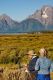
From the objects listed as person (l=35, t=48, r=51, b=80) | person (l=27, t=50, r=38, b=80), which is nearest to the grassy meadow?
person (l=27, t=50, r=38, b=80)

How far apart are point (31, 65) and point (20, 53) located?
20163 millimetres

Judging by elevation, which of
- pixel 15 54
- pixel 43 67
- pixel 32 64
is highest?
pixel 43 67

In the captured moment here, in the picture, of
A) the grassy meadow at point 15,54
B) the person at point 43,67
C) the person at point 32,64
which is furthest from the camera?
the grassy meadow at point 15,54

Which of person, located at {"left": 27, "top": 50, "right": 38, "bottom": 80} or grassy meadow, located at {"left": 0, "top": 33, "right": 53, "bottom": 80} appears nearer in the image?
person, located at {"left": 27, "top": 50, "right": 38, "bottom": 80}

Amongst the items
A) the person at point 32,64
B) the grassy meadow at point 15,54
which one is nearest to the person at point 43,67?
the person at point 32,64

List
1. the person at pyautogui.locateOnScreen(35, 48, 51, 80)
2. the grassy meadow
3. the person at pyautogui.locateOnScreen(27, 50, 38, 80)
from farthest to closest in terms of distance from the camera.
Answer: the grassy meadow, the person at pyautogui.locateOnScreen(27, 50, 38, 80), the person at pyautogui.locateOnScreen(35, 48, 51, 80)

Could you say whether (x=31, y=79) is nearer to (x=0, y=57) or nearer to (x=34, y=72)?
(x=34, y=72)

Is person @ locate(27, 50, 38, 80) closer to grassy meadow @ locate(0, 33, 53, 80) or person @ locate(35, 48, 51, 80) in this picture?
person @ locate(35, 48, 51, 80)

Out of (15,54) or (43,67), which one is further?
(15,54)

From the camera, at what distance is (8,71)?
1216cm

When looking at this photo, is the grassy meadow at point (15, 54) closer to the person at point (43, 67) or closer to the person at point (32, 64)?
the person at point (32, 64)

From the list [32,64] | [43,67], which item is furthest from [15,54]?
[43,67]

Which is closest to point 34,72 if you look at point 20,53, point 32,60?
point 32,60

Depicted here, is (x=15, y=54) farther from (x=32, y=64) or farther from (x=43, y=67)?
(x=43, y=67)
